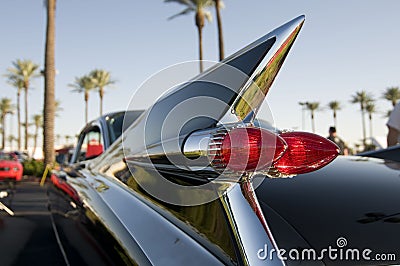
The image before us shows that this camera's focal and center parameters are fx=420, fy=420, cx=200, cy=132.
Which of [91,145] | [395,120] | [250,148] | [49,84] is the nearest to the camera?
[250,148]

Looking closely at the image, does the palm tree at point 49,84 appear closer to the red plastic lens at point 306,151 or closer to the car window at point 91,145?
the car window at point 91,145

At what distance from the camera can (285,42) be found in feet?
3.62

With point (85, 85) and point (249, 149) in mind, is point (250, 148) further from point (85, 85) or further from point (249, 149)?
point (85, 85)

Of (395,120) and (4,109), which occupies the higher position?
(4,109)

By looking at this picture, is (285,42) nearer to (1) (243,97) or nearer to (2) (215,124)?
(1) (243,97)

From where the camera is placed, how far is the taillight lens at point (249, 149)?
3.30 feet

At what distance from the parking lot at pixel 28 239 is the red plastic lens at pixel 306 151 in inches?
53.1

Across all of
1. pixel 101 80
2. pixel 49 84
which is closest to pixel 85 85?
pixel 101 80

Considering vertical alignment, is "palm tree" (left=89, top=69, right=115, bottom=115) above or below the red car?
above

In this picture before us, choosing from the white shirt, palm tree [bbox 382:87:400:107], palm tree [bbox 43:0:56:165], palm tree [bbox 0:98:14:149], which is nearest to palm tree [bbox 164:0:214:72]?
palm tree [bbox 43:0:56:165]

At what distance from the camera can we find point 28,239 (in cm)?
258

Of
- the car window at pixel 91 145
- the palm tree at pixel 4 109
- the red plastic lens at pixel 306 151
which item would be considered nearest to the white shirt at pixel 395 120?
the car window at pixel 91 145

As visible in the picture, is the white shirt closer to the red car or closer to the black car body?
the black car body

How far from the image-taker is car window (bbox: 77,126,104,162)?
10.8 feet
